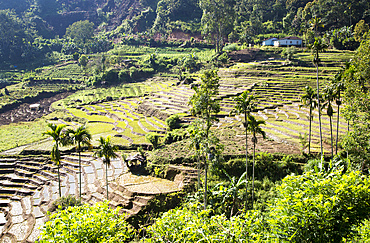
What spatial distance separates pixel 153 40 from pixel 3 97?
71596 millimetres

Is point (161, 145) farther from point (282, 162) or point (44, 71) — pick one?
point (44, 71)

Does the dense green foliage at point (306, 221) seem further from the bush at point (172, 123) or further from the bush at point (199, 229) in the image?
the bush at point (172, 123)

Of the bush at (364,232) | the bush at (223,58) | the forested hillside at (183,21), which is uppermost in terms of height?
the forested hillside at (183,21)

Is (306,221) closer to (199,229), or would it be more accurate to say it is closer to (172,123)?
(199,229)

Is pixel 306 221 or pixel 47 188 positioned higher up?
pixel 306 221

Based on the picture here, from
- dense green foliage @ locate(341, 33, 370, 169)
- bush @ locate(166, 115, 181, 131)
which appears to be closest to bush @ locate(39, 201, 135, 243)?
dense green foliage @ locate(341, 33, 370, 169)

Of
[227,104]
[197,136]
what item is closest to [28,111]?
[227,104]

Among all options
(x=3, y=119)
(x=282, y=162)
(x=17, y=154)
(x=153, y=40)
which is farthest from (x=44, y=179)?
(x=153, y=40)

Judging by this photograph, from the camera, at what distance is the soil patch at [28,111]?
72.9m

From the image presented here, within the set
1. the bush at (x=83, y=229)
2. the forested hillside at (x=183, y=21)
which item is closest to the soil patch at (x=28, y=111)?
the forested hillside at (x=183, y=21)

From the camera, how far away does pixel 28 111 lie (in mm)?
79938

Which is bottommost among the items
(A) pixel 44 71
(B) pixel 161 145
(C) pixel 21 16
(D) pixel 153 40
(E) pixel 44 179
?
(E) pixel 44 179

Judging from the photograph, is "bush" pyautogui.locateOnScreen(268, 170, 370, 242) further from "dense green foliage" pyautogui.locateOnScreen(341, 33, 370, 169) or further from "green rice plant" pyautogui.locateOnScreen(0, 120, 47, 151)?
"green rice plant" pyautogui.locateOnScreen(0, 120, 47, 151)

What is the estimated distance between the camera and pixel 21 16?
17212 centimetres
